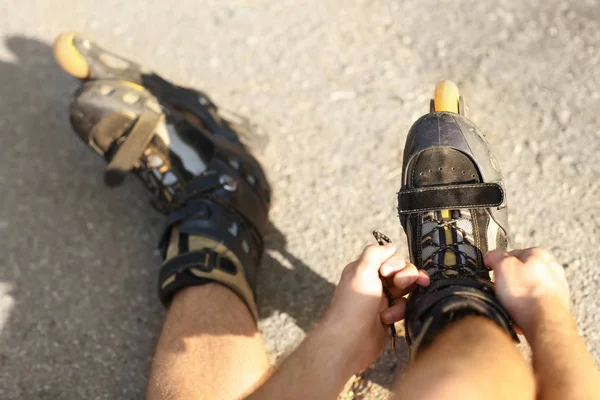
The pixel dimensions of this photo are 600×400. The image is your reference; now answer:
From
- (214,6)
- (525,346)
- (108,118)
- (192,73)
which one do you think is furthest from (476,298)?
(214,6)

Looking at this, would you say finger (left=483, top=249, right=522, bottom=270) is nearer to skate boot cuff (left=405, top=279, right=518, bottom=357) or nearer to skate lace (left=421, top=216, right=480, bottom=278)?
skate boot cuff (left=405, top=279, right=518, bottom=357)

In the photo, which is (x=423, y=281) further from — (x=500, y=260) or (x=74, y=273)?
(x=74, y=273)

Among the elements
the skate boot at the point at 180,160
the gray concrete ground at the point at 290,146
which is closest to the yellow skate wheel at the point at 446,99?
the gray concrete ground at the point at 290,146

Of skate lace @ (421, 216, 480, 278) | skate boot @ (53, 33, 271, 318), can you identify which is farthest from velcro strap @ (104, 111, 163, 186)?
skate lace @ (421, 216, 480, 278)

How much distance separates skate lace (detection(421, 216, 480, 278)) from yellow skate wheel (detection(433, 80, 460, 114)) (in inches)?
13.2

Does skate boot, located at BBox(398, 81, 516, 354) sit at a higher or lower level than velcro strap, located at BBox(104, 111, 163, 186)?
lower

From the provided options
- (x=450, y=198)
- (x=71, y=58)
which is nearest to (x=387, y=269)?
(x=450, y=198)

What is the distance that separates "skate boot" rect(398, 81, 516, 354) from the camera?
1579 mm

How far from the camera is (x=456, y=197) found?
1604mm

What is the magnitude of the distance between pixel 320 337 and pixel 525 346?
0.73 meters

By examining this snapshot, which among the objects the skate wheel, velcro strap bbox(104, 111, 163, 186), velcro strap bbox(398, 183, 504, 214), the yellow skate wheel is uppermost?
the skate wheel

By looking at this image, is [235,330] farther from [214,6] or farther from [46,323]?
[214,6]

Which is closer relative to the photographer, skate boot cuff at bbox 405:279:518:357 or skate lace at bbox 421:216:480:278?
skate boot cuff at bbox 405:279:518:357

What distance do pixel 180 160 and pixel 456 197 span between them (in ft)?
3.13
